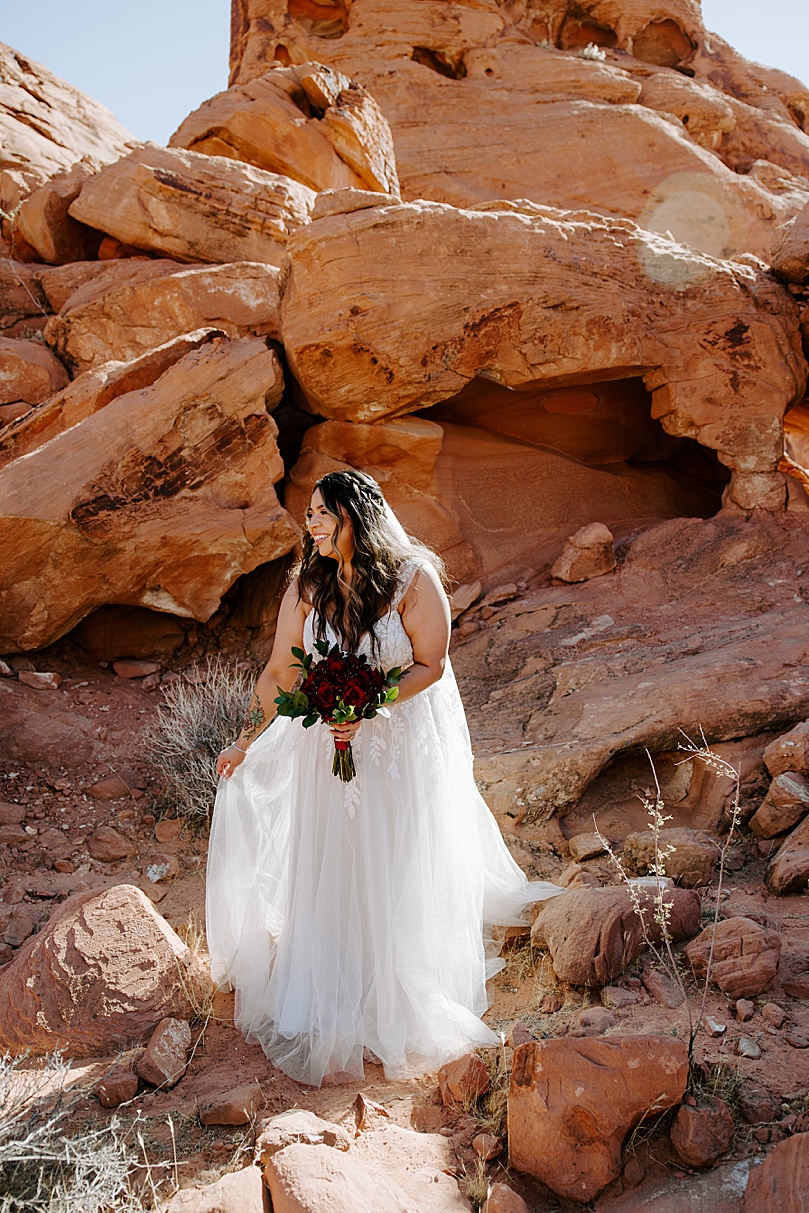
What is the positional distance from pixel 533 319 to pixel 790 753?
4494 millimetres

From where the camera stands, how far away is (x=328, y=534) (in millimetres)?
3031

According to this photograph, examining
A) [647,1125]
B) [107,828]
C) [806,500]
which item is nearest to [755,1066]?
[647,1125]

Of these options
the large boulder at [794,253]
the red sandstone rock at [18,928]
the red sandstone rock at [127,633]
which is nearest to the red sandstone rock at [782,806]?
the red sandstone rock at [18,928]

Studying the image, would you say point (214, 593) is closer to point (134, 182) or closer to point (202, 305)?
point (202, 305)

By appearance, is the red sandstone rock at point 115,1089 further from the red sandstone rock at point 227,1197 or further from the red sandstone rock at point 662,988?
the red sandstone rock at point 662,988

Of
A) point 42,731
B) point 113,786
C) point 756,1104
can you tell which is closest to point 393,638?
point 756,1104

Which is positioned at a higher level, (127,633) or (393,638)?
(393,638)

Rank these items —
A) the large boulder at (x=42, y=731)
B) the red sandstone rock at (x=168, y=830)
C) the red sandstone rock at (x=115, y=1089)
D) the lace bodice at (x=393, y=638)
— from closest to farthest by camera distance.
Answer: the red sandstone rock at (x=115, y=1089)
the lace bodice at (x=393, y=638)
the red sandstone rock at (x=168, y=830)
the large boulder at (x=42, y=731)

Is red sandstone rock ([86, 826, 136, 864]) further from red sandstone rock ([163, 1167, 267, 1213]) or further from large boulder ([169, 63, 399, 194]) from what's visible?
large boulder ([169, 63, 399, 194])

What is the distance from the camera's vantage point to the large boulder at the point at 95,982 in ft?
9.57

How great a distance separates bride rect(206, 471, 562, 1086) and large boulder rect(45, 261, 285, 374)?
638 cm

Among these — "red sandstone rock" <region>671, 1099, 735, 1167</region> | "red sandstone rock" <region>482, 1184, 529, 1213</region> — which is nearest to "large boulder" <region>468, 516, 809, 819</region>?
"red sandstone rock" <region>671, 1099, 735, 1167</region>

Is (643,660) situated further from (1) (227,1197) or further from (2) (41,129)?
(2) (41,129)

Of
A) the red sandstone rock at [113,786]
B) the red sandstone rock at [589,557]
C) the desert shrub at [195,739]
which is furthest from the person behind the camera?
the red sandstone rock at [589,557]
